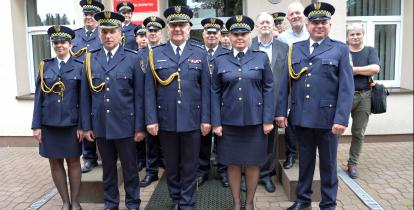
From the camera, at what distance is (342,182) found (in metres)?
4.79

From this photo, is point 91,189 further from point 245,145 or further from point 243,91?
point 243,91

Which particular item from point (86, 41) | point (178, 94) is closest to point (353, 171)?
point (178, 94)

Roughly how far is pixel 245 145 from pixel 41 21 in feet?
19.1

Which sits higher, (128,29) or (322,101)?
(128,29)

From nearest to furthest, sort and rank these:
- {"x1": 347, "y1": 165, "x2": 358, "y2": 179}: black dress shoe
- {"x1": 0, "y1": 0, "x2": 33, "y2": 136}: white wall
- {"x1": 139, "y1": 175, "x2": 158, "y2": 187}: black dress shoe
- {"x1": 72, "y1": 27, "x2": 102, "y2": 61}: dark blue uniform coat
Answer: {"x1": 72, "y1": 27, "x2": 102, "y2": 61}: dark blue uniform coat, {"x1": 139, "y1": 175, "x2": 158, "y2": 187}: black dress shoe, {"x1": 347, "y1": 165, "x2": 358, "y2": 179}: black dress shoe, {"x1": 0, "y1": 0, "x2": 33, "y2": 136}: white wall

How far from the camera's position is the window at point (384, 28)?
7094 millimetres

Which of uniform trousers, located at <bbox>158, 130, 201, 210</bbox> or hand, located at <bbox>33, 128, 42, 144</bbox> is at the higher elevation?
hand, located at <bbox>33, 128, 42, 144</bbox>

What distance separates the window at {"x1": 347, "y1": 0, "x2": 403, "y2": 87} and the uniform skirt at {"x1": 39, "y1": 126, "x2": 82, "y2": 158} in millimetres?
5496

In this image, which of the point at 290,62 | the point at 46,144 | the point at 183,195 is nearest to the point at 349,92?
the point at 290,62

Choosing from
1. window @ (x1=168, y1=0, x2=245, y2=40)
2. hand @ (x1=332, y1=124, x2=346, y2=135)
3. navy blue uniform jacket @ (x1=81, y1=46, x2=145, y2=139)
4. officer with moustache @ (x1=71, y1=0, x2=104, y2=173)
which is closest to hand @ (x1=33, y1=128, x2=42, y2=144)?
navy blue uniform jacket @ (x1=81, y1=46, x2=145, y2=139)

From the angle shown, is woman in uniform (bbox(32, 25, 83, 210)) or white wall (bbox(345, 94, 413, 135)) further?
white wall (bbox(345, 94, 413, 135))

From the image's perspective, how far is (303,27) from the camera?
4.48m

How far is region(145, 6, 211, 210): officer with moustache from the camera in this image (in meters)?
3.56

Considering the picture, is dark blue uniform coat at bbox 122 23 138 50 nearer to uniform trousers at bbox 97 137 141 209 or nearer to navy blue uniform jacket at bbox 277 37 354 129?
uniform trousers at bbox 97 137 141 209
